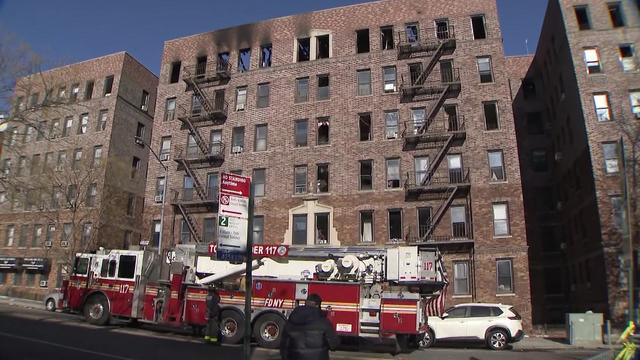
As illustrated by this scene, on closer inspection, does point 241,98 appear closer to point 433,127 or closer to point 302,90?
point 302,90

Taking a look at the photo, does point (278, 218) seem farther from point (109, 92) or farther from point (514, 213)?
point (109, 92)

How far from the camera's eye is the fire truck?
1548 cm

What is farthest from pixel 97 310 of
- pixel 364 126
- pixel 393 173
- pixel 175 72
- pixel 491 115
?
pixel 491 115

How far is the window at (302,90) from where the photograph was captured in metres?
33.0

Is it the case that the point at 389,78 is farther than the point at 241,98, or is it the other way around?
the point at 241,98

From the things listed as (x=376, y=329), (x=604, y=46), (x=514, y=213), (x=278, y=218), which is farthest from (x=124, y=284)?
(x=604, y=46)

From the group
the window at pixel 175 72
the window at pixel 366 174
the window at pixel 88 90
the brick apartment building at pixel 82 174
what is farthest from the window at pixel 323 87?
the window at pixel 88 90

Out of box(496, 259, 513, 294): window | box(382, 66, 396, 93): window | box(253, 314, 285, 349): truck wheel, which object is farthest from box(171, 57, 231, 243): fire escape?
box(496, 259, 513, 294): window

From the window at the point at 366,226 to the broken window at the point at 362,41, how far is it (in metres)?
11.5

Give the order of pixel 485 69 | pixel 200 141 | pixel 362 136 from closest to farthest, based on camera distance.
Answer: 1. pixel 485 69
2. pixel 362 136
3. pixel 200 141

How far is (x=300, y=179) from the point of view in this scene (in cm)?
3141

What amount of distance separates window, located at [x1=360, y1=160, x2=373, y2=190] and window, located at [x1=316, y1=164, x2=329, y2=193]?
2.27m

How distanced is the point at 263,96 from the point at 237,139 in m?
3.56

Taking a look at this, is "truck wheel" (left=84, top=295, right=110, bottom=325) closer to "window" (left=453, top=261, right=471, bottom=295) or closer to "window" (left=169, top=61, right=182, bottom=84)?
"window" (left=453, top=261, right=471, bottom=295)
